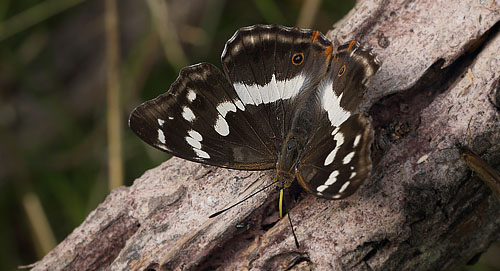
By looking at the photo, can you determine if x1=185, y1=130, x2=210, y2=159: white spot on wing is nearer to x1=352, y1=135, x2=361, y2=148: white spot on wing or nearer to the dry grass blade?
x1=352, y1=135, x2=361, y2=148: white spot on wing

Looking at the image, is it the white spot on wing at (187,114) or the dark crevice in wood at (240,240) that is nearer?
the dark crevice in wood at (240,240)

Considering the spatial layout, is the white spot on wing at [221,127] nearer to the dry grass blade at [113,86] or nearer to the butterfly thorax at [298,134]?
the butterfly thorax at [298,134]

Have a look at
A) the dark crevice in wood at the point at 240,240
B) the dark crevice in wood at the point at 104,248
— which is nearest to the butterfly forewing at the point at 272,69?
the dark crevice in wood at the point at 240,240

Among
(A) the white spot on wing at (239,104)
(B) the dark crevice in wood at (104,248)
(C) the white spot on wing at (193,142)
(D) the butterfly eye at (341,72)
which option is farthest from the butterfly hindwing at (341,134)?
(B) the dark crevice in wood at (104,248)

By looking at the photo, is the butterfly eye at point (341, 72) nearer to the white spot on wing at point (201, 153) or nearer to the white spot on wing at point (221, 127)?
the white spot on wing at point (221, 127)

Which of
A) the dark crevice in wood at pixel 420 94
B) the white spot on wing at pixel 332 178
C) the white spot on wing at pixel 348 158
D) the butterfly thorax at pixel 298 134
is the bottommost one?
the white spot on wing at pixel 332 178

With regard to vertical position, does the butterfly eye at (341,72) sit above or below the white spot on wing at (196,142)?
below

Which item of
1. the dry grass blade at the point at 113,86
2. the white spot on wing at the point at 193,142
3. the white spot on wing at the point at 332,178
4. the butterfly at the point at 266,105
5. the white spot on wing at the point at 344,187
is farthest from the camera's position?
the dry grass blade at the point at 113,86

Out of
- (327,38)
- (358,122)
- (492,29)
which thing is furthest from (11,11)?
(492,29)

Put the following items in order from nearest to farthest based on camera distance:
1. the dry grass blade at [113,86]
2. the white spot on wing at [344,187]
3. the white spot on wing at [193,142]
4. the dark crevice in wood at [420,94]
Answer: the white spot on wing at [344,187], the dark crevice in wood at [420,94], the white spot on wing at [193,142], the dry grass blade at [113,86]

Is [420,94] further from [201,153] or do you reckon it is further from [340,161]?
[201,153]
